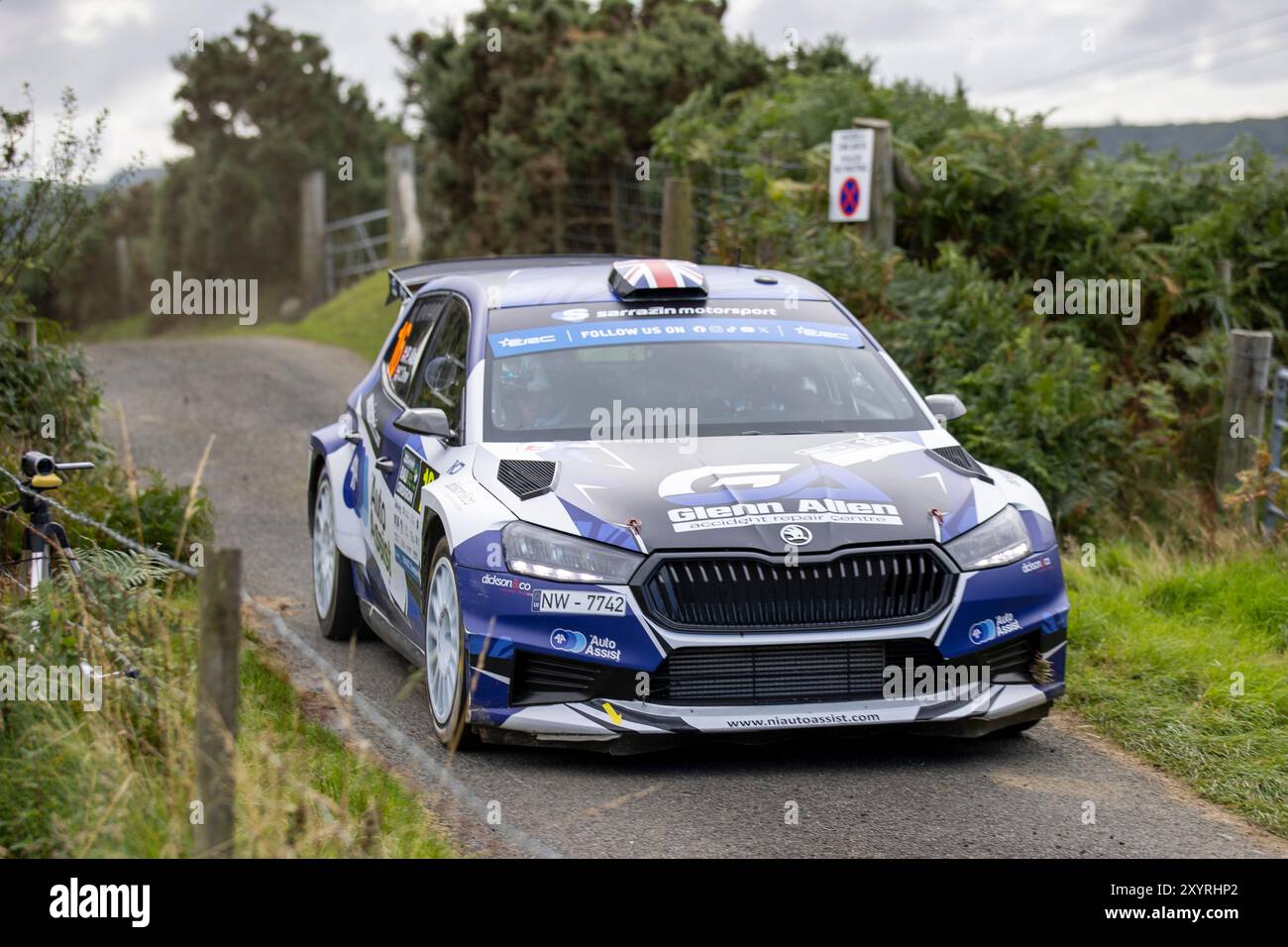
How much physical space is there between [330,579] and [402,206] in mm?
20932

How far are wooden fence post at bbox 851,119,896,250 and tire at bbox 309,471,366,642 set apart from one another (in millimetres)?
5282

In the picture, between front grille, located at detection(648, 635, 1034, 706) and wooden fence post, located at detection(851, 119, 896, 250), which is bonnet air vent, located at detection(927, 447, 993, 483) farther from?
wooden fence post, located at detection(851, 119, 896, 250)

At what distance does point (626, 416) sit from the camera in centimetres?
734

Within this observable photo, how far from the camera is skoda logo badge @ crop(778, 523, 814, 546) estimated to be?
6.26 m

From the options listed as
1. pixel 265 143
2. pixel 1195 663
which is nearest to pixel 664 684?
pixel 1195 663

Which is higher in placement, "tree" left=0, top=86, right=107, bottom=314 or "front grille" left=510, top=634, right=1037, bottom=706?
"tree" left=0, top=86, right=107, bottom=314

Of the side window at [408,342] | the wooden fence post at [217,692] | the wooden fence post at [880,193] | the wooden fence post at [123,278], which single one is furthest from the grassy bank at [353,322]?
the wooden fence post at [123,278]

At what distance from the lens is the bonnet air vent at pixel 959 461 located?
703 centimetres

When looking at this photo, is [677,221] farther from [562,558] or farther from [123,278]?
[123,278]

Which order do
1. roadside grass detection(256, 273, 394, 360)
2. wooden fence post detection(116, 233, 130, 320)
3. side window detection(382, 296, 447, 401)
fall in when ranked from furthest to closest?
wooden fence post detection(116, 233, 130, 320), roadside grass detection(256, 273, 394, 360), side window detection(382, 296, 447, 401)

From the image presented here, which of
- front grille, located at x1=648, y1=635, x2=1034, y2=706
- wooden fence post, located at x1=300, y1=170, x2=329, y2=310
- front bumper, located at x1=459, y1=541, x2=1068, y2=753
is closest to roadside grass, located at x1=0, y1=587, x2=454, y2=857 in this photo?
front bumper, located at x1=459, y1=541, x2=1068, y2=753
